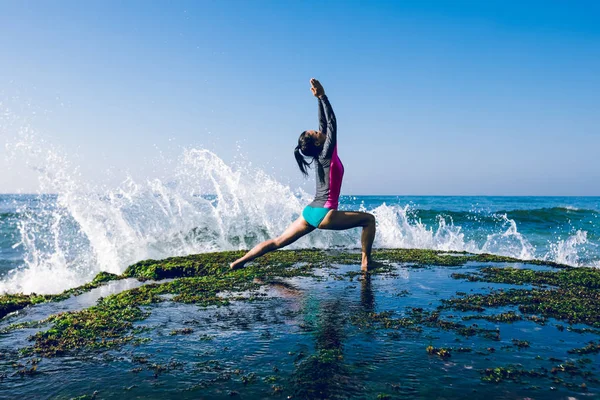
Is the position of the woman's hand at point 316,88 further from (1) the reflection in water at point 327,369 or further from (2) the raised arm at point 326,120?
(1) the reflection in water at point 327,369

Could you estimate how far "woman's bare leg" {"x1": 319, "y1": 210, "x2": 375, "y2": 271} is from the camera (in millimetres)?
6965

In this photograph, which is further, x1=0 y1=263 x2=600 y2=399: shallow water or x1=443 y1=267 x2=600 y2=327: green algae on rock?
x1=443 y1=267 x2=600 y2=327: green algae on rock

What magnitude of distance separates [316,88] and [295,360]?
15.1 ft

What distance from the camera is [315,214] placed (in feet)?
22.9

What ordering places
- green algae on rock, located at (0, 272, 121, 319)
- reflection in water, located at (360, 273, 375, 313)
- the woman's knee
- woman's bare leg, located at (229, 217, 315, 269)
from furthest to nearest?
the woman's knee
woman's bare leg, located at (229, 217, 315, 269)
green algae on rock, located at (0, 272, 121, 319)
reflection in water, located at (360, 273, 375, 313)

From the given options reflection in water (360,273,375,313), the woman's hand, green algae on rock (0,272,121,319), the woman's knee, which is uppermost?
the woman's hand

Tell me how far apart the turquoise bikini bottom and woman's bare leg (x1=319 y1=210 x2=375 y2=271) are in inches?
2.5

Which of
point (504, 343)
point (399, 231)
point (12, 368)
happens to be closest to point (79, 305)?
point (12, 368)

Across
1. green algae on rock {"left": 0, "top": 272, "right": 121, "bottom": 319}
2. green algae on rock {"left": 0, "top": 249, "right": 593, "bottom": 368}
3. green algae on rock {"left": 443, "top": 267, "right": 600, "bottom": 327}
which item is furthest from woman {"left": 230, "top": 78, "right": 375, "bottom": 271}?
green algae on rock {"left": 0, "top": 272, "right": 121, "bottom": 319}

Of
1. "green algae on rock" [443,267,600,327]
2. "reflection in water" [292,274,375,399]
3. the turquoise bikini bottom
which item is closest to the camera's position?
"reflection in water" [292,274,375,399]

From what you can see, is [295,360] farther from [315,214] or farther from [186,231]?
[186,231]

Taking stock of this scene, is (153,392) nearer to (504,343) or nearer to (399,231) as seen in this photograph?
(504,343)

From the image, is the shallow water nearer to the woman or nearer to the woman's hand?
the woman

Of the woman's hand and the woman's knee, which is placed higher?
the woman's hand
